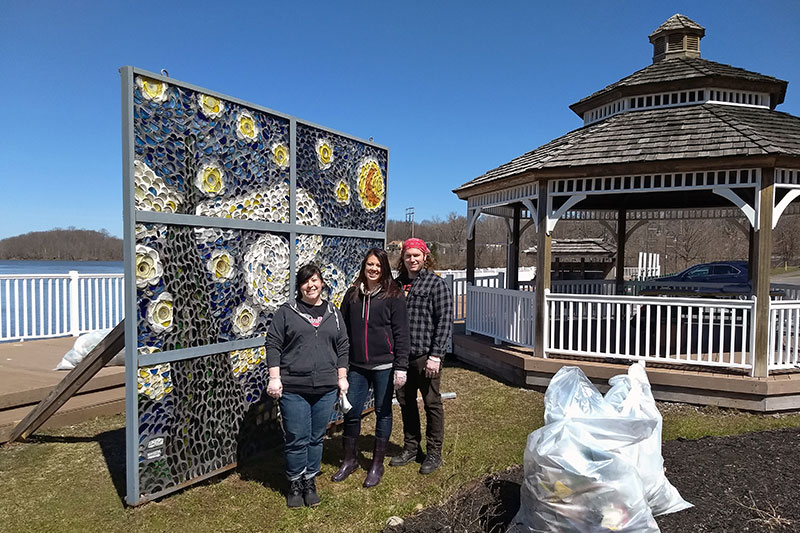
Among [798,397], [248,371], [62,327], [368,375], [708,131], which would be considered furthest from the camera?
[62,327]

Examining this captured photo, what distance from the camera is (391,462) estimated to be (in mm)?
4352

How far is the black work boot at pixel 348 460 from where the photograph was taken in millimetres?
4078

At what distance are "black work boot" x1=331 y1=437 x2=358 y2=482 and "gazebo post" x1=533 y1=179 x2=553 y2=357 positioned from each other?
3.81 meters

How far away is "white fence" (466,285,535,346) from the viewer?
24.8 ft

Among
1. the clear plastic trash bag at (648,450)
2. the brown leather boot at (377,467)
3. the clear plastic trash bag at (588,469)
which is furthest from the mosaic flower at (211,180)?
the clear plastic trash bag at (648,450)

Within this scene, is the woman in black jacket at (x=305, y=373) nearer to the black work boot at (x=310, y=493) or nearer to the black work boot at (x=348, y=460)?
the black work boot at (x=310, y=493)

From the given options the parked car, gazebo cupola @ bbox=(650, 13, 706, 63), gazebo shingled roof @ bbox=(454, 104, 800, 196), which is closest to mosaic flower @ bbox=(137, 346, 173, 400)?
gazebo shingled roof @ bbox=(454, 104, 800, 196)

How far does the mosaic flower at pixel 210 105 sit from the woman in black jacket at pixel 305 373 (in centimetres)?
144

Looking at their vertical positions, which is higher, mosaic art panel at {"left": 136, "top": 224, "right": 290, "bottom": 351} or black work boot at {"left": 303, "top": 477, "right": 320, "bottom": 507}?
mosaic art panel at {"left": 136, "top": 224, "right": 290, "bottom": 351}

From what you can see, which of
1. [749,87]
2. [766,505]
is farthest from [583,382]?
[749,87]

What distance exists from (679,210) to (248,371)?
10597 millimetres

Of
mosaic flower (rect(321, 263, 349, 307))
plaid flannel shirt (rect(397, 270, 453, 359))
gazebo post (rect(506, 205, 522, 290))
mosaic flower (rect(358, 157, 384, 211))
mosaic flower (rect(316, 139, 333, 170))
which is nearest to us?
plaid flannel shirt (rect(397, 270, 453, 359))

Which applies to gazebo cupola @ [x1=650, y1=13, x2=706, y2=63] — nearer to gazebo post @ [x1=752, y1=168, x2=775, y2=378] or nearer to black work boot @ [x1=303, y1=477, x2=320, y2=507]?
gazebo post @ [x1=752, y1=168, x2=775, y2=378]

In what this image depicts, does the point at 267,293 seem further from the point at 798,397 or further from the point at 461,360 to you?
the point at 798,397
